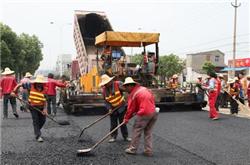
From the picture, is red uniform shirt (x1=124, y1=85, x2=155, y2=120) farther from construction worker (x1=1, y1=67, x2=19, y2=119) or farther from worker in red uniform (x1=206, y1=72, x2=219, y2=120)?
construction worker (x1=1, y1=67, x2=19, y2=119)

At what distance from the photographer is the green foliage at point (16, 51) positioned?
35812 millimetres

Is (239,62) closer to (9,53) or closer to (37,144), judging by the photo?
(9,53)

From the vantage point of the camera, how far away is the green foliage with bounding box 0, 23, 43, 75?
3581 centimetres

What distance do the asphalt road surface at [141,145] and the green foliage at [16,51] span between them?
2643 cm

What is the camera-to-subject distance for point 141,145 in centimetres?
717

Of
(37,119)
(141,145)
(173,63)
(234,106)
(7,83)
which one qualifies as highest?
(173,63)

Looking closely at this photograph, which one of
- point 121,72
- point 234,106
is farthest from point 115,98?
point 234,106

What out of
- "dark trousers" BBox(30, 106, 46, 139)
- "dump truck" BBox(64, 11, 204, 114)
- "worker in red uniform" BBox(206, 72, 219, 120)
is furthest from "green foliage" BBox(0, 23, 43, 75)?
"dark trousers" BBox(30, 106, 46, 139)

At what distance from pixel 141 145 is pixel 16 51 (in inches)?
1320

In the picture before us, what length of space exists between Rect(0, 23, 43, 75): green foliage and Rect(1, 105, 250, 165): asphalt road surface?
26427 mm

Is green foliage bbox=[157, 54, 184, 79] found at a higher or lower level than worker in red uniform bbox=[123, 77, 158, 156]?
higher

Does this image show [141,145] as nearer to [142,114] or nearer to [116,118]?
[116,118]

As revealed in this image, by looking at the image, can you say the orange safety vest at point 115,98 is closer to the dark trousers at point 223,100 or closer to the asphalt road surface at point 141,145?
the asphalt road surface at point 141,145

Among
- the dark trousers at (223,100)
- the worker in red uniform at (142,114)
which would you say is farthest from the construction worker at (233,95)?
the worker in red uniform at (142,114)
